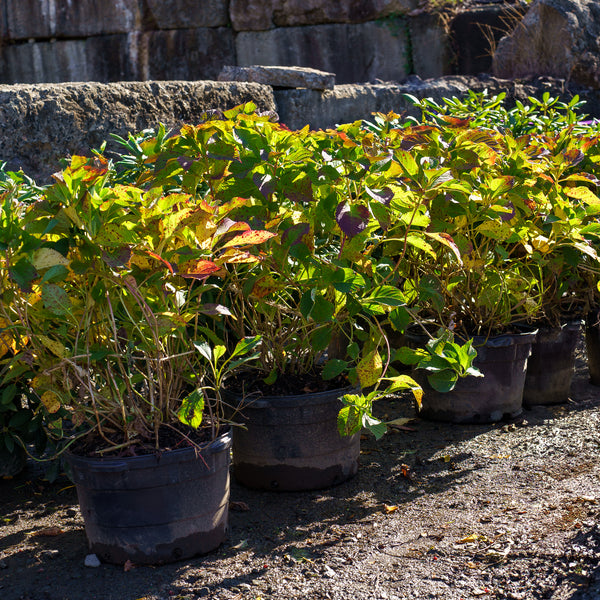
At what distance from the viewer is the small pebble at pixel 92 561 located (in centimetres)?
172

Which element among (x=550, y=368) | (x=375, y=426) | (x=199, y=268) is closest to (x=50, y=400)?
(x=199, y=268)

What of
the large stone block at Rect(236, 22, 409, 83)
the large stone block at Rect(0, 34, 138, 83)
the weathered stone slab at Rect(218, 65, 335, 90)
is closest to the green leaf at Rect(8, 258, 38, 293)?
the weathered stone slab at Rect(218, 65, 335, 90)

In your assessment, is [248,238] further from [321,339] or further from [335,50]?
[335,50]

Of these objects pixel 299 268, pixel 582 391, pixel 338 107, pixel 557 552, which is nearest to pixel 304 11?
pixel 338 107

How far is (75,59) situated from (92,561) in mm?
8025

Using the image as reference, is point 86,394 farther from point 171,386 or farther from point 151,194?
point 151,194

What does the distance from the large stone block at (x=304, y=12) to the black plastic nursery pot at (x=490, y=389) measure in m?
6.61

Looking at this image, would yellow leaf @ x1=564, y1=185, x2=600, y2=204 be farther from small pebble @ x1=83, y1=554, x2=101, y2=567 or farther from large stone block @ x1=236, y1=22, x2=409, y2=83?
large stone block @ x1=236, y1=22, x2=409, y2=83

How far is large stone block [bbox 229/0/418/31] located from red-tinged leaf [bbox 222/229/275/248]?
7374 millimetres

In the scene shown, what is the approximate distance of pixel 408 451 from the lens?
2.40 m

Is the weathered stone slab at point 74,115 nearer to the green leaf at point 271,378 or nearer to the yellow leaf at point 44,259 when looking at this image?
the green leaf at point 271,378

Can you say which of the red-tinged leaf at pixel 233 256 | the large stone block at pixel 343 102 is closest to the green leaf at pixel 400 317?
the red-tinged leaf at pixel 233 256

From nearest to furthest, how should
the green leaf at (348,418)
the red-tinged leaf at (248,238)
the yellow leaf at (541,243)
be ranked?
the red-tinged leaf at (248,238), the green leaf at (348,418), the yellow leaf at (541,243)

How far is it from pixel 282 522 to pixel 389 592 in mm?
444
